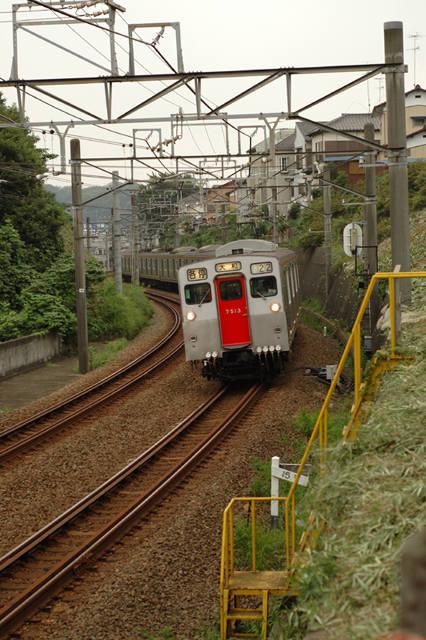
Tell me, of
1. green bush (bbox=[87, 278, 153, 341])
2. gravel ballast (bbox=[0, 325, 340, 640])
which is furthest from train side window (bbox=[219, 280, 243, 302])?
green bush (bbox=[87, 278, 153, 341])

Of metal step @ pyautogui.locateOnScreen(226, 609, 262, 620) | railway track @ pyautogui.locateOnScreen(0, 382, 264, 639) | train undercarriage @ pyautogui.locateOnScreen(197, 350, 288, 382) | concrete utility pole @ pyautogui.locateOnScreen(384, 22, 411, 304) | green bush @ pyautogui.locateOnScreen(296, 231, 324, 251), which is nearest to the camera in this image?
metal step @ pyautogui.locateOnScreen(226, 609, 262, 620)

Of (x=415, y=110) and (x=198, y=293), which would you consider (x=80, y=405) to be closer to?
(x=198, y=293)

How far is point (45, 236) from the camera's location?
24688 millimetres

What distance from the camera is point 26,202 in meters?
24.5

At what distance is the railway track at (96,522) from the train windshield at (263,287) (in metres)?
2.93

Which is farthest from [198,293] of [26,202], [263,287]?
[26,202]

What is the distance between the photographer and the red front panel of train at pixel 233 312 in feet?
45.6

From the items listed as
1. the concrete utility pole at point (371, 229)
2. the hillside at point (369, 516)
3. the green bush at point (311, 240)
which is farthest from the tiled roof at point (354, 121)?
the hillside at point (369, 516)

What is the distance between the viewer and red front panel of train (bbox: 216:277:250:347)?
13.9 m

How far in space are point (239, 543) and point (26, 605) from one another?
2222 mm

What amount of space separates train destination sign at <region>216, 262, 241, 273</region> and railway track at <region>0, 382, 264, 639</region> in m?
3.31

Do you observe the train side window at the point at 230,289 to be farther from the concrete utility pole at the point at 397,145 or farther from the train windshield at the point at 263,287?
the concrete utility pole at the point at 397,145

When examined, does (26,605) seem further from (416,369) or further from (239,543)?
(416,369)

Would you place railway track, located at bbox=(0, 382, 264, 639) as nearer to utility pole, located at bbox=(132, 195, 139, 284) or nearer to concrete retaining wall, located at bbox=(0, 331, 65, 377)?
concrete retaining wall, located at bbox=(0, 331, 65, 377)
